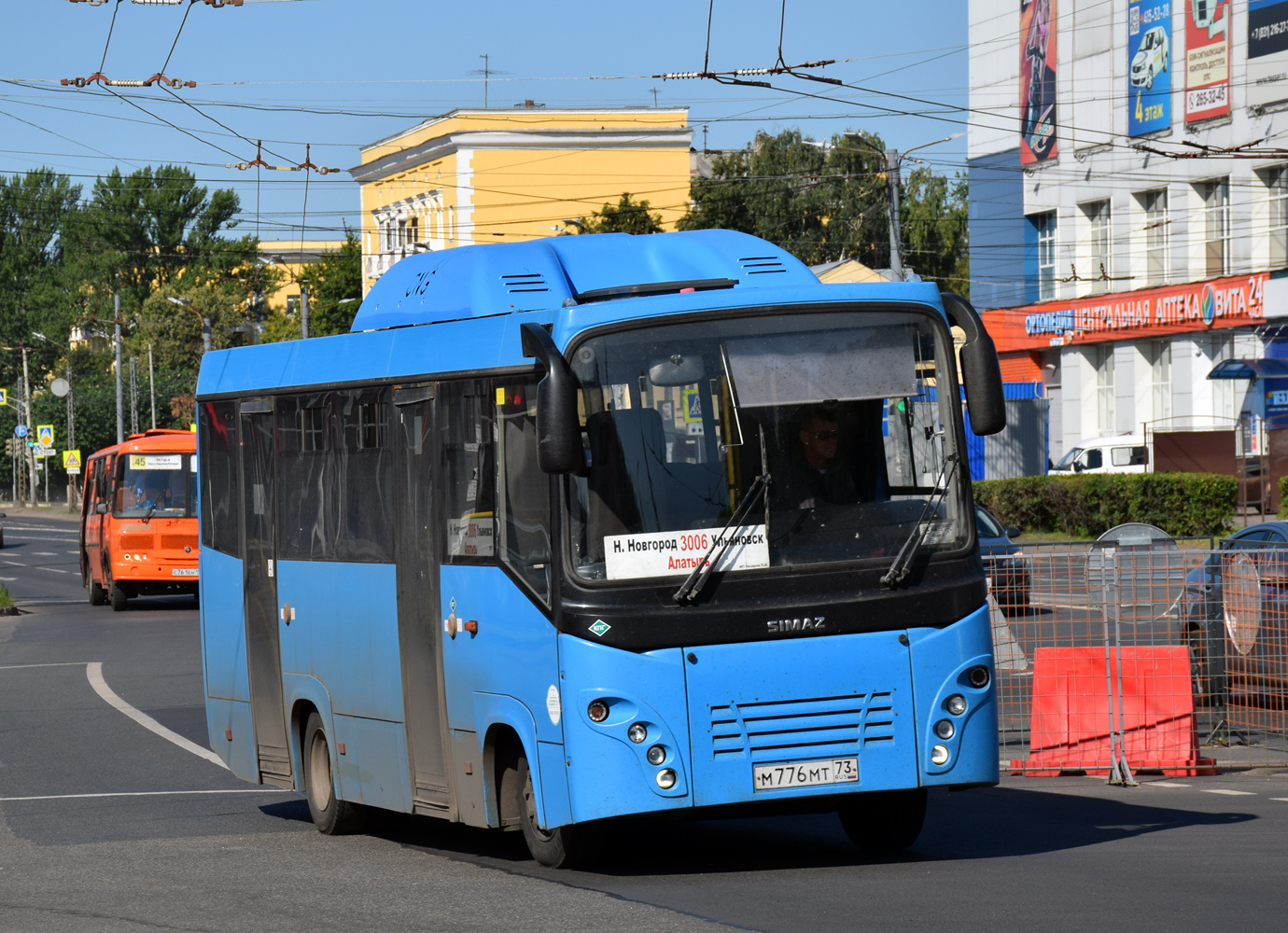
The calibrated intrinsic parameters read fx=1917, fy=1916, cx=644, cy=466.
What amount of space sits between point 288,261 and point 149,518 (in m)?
108

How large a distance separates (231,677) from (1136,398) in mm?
40174

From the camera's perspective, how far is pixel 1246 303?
1699 inches

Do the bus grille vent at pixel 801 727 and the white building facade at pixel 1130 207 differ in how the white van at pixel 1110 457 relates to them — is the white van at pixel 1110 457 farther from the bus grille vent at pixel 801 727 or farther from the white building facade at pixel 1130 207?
the bus grille vent at pixel 801 727

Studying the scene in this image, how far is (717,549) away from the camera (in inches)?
310

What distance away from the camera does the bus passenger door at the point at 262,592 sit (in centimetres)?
1078

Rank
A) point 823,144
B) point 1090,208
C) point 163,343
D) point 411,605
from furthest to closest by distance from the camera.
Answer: point 163,343, point 823,144, point 1090,208, point 411,605

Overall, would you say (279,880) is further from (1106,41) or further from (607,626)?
(1106,41)

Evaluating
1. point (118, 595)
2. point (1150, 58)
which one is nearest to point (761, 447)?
point (118, 595)

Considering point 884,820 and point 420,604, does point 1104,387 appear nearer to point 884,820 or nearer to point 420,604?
point 884,820

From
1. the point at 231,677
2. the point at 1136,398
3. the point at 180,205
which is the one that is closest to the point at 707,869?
the point at 231,677

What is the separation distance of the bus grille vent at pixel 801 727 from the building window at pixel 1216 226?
128ft

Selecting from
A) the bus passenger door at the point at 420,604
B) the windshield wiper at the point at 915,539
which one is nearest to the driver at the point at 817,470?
the windshield wiper at the point at 915,539

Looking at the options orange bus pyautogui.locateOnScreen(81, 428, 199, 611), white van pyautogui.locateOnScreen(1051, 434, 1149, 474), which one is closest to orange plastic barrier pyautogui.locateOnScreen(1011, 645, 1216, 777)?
orange bus pyautogui.locateOnScreen(81, 428, 199, 611)

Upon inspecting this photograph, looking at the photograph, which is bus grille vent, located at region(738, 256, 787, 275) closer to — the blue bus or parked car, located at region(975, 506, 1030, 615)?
the blue bus
